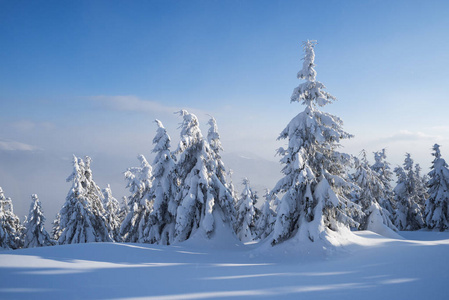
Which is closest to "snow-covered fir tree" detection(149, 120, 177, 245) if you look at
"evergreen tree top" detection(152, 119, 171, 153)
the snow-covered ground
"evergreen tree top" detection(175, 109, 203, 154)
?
"evergreen tree top" detection(152, 119, 171, 153)

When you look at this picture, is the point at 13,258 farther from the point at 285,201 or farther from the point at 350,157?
the point at 350,157

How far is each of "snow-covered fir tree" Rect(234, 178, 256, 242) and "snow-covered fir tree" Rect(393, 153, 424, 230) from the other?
71.1ft

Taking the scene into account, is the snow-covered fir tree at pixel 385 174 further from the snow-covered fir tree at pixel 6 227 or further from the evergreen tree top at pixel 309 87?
the snow-covered fir tree at pixel 6 227

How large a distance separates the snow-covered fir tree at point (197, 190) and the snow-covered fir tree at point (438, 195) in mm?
26295

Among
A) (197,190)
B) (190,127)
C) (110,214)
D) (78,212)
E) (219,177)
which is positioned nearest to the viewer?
(197,190)

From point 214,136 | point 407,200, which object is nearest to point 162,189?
point 214,136

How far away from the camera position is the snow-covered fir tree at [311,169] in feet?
46.3

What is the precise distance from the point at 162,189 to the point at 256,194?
16427 mm

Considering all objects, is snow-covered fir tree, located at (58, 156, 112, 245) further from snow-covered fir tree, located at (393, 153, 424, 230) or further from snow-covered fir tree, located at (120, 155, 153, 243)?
snow-covered fir tree, located at (393, 153, 424, 230)

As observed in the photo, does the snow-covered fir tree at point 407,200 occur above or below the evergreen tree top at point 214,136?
below

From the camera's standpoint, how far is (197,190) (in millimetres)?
19172

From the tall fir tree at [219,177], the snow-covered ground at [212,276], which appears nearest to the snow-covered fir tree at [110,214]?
the tall fir tree at [219,177]

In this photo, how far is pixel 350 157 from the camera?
1491cm

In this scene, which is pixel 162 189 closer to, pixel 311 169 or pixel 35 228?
pixel 311 169
